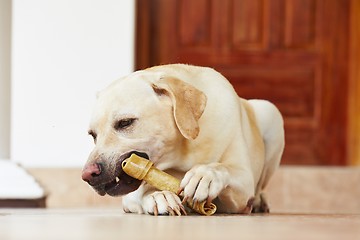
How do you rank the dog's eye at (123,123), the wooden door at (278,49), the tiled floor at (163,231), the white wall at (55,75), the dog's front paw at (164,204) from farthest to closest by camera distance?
the wooden door at (278,49), the white wall at (55,75), the dog's eye at (123,123), the dog's front paw at (164,204), the tiled floor at (163,231)

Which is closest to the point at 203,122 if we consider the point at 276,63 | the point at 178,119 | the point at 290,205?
the point at 178,119

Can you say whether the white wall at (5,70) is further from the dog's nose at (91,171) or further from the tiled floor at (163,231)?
the tiled floor at (163,231)

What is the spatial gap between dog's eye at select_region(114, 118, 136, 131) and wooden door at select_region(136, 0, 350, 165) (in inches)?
128


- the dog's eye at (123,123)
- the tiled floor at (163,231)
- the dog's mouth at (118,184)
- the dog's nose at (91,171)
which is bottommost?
the dog's mouth at (118,184)

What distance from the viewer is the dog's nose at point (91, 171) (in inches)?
78.2

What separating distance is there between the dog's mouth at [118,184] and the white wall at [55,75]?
2.47m

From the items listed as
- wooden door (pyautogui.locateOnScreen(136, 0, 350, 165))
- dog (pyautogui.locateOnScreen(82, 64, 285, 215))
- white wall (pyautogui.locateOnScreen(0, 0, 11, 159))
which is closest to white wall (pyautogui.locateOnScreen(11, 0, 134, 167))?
white wall (pyautogui.locateOnScreen(0, 0, 11, 159))

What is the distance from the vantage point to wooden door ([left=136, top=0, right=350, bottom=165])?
5.34 metres

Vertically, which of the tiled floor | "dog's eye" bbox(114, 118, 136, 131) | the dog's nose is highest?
the tiled floor

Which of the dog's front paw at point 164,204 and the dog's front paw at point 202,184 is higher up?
the dog's front paw at point 202,184

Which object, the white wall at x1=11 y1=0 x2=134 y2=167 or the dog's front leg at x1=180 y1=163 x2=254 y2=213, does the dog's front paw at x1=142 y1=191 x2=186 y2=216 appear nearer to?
the dog's front leg at x1=180 y1=163 x2=254 y2=213

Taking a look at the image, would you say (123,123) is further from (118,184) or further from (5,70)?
(5,70)

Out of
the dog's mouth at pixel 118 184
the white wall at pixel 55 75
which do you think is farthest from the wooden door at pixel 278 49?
the dog's mouth at pixel 118 184

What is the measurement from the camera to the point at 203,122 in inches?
86.5
